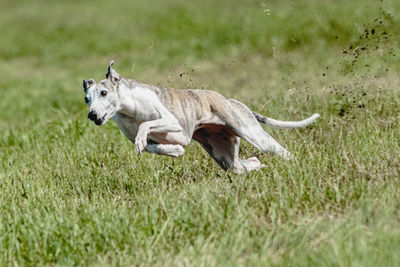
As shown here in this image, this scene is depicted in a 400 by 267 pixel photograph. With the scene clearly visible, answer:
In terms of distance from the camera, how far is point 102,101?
5.43m

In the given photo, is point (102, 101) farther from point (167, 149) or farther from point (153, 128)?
point (167, 149)

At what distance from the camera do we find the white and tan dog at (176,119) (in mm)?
5523

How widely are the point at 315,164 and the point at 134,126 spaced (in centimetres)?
173

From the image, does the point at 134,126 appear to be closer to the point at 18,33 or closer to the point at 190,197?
the point at 190,197

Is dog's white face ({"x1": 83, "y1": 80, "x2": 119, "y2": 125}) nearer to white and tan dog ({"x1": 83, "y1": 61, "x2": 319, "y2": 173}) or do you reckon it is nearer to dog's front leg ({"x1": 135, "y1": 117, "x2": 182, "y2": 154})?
white and tan dog ({"x1": 83, "y1": 61, "x2": 319, "y2": 173})

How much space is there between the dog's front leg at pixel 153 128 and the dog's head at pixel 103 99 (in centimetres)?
31

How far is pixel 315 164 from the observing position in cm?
546

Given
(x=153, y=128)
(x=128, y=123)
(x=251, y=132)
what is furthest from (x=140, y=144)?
(x=251, y=132)

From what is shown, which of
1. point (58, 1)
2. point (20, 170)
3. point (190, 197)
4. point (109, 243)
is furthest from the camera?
point (58, 1)

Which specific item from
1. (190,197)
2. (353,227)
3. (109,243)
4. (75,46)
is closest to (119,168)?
(190,197)

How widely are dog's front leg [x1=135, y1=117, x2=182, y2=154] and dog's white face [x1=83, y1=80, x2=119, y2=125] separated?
0.31 meters

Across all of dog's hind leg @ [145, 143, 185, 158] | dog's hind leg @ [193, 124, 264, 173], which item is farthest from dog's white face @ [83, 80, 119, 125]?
dog's hind leg @ [193, 124, 264, 173]

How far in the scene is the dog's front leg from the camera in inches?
213

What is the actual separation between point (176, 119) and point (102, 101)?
0.80m
